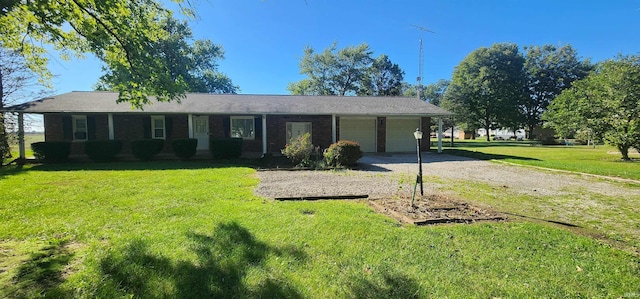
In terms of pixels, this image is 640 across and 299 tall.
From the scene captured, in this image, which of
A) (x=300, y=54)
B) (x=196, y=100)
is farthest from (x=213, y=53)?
(x=196, y=100)

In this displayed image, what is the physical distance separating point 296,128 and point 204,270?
46.9 feet

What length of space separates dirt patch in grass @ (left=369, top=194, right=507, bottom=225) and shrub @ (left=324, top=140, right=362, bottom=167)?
226 inches

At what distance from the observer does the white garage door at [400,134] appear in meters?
18.0

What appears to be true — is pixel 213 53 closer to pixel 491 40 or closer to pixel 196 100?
pixel 196 100

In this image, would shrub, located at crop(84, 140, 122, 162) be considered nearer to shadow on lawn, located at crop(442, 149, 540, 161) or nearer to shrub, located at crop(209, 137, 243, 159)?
shrub, located at crop(209, 137, 243, 159)

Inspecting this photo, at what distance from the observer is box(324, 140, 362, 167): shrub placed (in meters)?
11.5

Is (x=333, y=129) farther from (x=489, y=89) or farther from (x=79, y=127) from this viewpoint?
(x=489, y=89)

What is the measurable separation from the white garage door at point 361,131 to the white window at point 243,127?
532 cm

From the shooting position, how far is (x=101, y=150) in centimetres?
1275

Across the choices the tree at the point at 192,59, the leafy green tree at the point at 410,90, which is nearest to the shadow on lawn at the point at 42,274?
the tree at the point at 192,59

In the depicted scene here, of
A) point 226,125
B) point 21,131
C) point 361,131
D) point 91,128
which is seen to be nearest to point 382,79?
point 361,131

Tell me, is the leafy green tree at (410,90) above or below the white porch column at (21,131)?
above

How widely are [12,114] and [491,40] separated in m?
46.5

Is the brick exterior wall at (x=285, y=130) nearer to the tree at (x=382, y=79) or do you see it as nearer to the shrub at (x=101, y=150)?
the shrub at (x=101, y=150)
